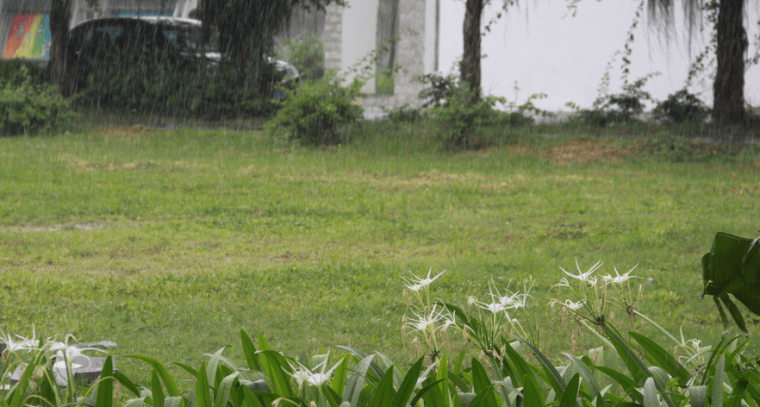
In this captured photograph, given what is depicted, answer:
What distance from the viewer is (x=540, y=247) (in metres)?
6.50

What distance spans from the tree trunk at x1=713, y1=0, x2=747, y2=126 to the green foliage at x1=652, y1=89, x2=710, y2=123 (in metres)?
0.24

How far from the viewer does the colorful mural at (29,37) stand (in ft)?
77.8

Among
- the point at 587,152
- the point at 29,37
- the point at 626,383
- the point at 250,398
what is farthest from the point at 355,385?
the point at 29,37

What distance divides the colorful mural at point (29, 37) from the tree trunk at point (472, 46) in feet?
51.6

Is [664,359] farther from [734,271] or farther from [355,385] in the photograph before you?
[355,385]

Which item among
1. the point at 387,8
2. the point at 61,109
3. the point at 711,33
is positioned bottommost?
the point at 61,109

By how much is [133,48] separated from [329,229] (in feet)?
35.0

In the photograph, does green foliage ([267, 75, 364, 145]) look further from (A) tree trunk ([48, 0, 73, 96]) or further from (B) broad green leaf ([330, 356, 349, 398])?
(B) broad green leaf ([330, 356, 349, 398])

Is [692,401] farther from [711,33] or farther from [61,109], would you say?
[61,109]

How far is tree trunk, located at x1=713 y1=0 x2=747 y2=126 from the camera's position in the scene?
42.6 ft

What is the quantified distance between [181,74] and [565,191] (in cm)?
956


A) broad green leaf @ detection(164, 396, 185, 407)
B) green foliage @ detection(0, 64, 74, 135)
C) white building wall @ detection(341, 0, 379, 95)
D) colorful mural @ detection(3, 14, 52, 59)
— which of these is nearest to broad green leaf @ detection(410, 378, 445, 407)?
broad green leaf @ detection(164, 396, 185, 407)

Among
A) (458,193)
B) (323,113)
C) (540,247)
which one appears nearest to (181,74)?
(323,113)

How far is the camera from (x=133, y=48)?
1611cm
